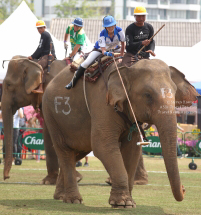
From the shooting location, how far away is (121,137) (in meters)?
11.4

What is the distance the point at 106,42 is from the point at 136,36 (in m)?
0.62

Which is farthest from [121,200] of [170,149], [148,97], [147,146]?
[147,146]

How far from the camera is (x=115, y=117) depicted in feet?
35.9

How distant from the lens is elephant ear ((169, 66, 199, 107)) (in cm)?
1134

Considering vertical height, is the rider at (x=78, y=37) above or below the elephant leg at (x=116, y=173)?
above

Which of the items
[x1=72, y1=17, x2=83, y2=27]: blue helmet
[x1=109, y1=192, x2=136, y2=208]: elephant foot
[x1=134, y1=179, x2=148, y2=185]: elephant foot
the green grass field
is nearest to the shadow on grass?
the green grass field

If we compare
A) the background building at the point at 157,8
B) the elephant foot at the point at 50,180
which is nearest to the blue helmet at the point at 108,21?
the elephant foot at the point at 50,180

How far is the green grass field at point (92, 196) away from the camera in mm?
10529

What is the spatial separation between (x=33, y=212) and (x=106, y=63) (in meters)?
2.95

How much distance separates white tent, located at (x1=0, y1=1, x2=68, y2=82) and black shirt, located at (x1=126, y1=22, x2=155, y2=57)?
12.0 meters

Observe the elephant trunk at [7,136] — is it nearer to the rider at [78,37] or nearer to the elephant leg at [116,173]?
the rider at [78,37]

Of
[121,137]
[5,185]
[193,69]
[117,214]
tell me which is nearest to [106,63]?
[121,137]

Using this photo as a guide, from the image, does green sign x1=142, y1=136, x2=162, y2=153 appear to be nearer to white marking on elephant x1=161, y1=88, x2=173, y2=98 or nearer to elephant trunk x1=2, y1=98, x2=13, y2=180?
elephant trunk x1=2, y1=98, x2=13, y2=180

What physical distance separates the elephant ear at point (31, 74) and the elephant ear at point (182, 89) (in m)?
4.90
